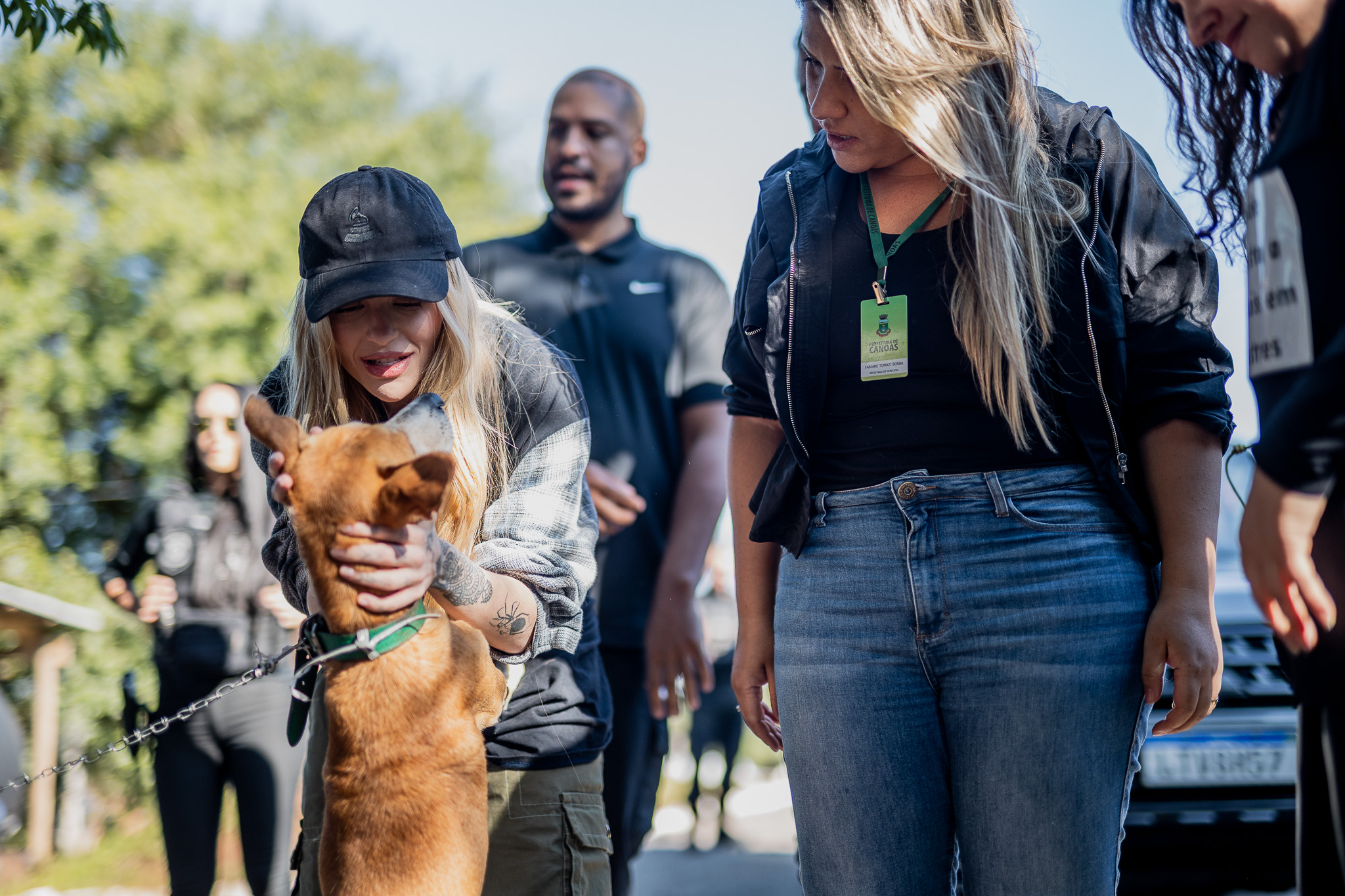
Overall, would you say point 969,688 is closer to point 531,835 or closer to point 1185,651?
point 1185,651

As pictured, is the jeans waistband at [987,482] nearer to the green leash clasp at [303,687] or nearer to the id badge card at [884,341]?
the id badge card at [884,341]

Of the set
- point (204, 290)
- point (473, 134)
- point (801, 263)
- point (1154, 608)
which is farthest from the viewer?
point (473, 134)

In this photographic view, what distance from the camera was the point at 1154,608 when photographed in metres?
1.93

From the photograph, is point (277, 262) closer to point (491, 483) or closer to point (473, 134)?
point (473, 134)

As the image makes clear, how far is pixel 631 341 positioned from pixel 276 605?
2.27m

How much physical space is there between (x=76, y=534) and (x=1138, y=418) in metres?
11.7

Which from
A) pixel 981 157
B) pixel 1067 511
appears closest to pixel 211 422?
pixel 981 157

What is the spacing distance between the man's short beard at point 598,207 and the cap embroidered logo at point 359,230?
2031 mm

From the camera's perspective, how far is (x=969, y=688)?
77.0 inches

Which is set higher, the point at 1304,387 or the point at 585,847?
the point at 1304,387

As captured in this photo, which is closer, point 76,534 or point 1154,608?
point 1154,608

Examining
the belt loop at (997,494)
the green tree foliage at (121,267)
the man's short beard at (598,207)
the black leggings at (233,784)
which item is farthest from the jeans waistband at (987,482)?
the green tree foliage at (121,267)

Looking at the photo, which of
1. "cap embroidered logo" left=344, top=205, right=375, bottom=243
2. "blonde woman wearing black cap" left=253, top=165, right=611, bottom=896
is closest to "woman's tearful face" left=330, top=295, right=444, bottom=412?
"blonde woman wearing black cap" left=253, top=165, right=611, bottom=896

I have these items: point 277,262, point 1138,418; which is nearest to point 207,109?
point 277,262
